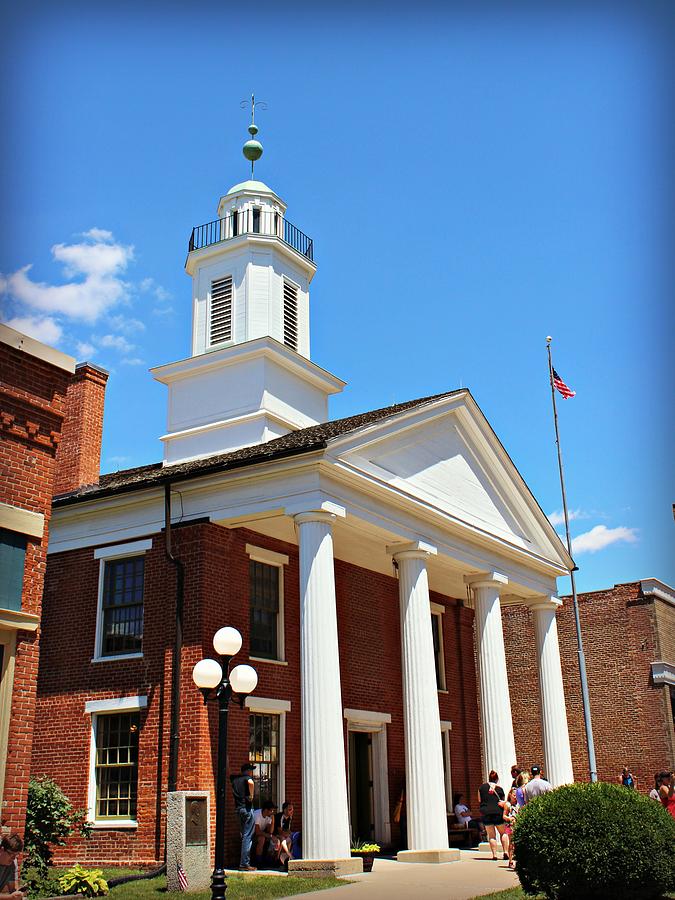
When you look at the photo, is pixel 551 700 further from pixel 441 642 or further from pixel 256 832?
pixel 256 832

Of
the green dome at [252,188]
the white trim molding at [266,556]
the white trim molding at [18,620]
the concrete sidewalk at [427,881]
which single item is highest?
the green dome at [252,188]

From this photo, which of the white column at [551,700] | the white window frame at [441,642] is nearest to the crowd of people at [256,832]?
the white window frame at [441,642]

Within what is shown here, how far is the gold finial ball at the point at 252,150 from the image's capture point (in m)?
29.4

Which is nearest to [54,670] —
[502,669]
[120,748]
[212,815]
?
[120,748]

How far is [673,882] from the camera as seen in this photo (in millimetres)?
11789

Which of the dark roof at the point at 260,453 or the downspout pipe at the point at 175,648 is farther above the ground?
the dark roof at the point at 260,453

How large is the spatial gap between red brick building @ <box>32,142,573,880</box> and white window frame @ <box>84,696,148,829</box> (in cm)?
5

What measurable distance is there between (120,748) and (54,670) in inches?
100

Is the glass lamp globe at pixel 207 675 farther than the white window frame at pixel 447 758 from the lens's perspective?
No

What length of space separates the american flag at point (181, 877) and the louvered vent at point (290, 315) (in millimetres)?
15339

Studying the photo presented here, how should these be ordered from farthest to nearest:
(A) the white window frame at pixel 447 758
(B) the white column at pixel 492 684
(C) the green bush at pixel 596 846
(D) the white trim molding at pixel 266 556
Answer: (A) the white window frame at pixel 447 758 → (B) the white column at pixel 492 684 → (D) the white trim molding at pixel 266 556 → (C) the green bush at pixel 596 846

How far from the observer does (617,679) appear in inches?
1371

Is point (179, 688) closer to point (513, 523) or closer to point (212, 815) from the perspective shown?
point (212, 815)

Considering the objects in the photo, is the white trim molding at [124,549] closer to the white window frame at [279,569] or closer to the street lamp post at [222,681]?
the white window frame at [279,569]
